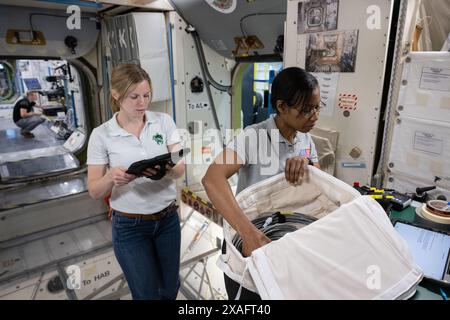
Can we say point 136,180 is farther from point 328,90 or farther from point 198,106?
point 198,106

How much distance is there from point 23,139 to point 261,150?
845 centimetres

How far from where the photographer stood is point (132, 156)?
6.24 ft

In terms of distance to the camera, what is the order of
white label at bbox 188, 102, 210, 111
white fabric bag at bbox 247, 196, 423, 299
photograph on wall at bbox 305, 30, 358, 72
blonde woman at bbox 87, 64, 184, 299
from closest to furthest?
white fabric bag at bbox 247, 196, 423, 299 → blonde woman at bbox 87, 64, 184, 299 → photograph on wall at bbox 305, 30, 358, 72 → white label at bbox 188, 102, 210, 111

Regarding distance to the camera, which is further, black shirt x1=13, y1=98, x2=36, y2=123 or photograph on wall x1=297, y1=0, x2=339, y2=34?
black shirt x1=13, y1=98, x2=36, y2=123

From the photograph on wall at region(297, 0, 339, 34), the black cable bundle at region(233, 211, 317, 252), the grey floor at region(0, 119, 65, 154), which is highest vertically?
the photograph on wall at region(297, 0, 339, 34)

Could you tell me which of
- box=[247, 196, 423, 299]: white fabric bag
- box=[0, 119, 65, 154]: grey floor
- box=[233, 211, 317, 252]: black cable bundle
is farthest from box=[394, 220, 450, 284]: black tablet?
box=[0, 119, 65, 154]: grey floor

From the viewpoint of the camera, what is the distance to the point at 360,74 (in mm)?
1978

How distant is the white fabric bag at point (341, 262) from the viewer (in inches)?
32.5

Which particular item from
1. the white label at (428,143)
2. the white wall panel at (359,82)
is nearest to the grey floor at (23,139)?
the white wall panel at (359,82)

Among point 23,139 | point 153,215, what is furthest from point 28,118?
point 153,215

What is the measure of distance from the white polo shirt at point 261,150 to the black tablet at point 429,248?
598 mm

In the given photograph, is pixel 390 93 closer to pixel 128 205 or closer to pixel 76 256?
pixel 128 205

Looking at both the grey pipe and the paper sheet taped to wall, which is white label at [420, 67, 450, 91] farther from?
the grey pipe

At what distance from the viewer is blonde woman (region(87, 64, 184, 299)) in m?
1.85
